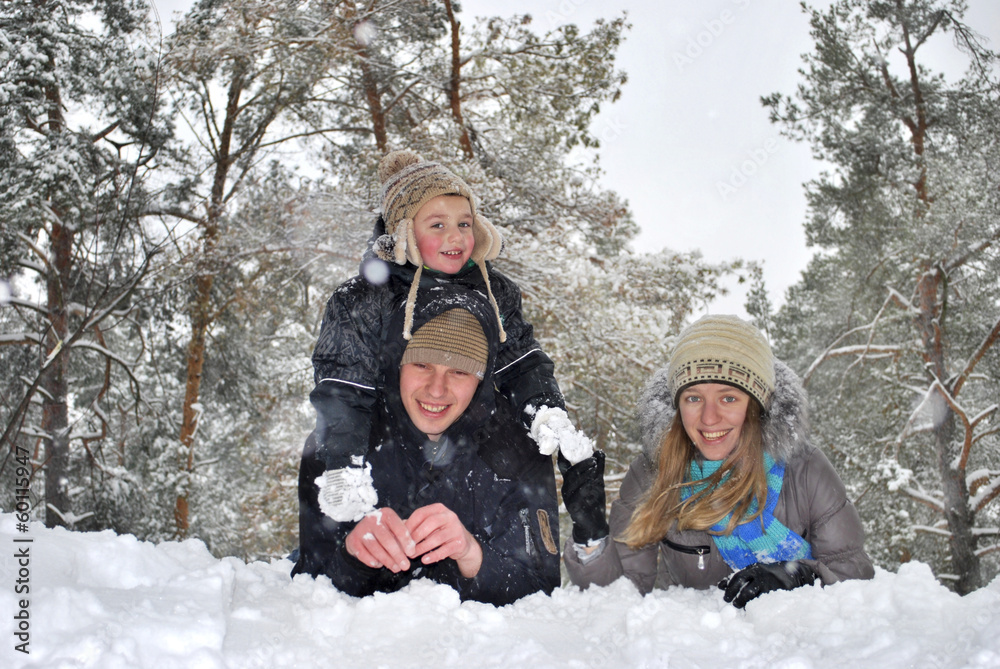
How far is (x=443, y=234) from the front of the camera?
2480 mm

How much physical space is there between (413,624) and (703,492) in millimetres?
1067

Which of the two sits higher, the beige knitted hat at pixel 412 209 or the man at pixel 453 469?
the beige knitted hat at pixel 412 209

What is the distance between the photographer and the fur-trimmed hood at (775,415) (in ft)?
6.77

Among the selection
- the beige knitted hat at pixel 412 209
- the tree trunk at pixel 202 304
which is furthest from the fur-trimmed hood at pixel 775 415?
the tree trunk at pixel 202 304

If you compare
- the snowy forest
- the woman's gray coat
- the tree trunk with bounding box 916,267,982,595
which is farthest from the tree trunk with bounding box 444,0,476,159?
the tree trunk with bounding box 916,267,982,595

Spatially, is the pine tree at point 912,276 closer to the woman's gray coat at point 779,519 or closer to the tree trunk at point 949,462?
the tree trunk at point 949,462

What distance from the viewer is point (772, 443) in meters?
2.08

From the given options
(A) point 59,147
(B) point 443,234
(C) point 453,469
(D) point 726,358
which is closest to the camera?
(D) point 726,358

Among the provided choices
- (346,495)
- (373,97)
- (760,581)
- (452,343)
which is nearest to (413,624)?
(346,495)

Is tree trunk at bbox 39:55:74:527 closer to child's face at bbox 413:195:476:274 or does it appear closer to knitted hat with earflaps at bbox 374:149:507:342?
knitted hat with earflaps at bbox 374:149:507:342

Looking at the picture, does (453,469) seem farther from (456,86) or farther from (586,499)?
(456,86)

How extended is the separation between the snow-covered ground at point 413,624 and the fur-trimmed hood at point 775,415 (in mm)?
605

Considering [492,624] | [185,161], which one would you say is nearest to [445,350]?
[492,624]

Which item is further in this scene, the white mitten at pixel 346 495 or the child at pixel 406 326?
the child at pixel 406 326
